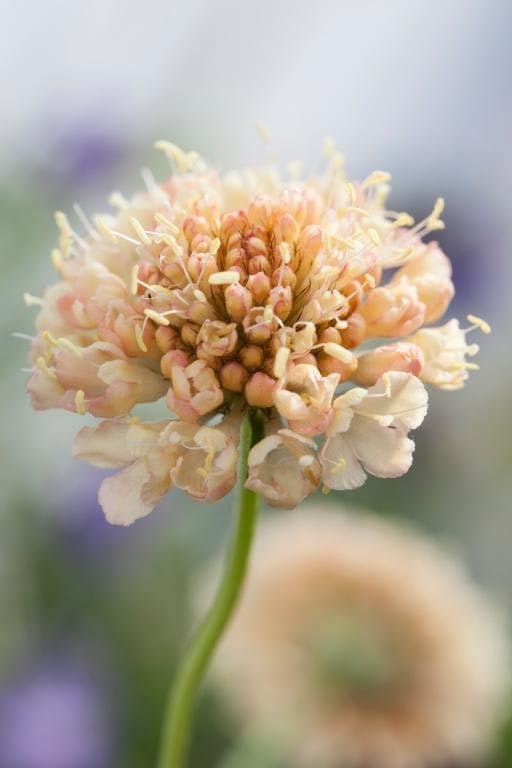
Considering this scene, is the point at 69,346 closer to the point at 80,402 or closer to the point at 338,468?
the point at 80,402

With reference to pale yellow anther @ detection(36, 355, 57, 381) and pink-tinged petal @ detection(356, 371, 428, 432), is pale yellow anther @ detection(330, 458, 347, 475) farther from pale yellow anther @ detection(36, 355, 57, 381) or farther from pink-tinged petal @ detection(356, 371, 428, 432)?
pale yellow anther @ detection(36, 355, 57, 381)

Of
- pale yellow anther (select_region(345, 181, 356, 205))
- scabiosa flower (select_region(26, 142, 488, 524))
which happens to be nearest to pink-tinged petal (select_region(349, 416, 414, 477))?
scabiosa flower (select_region(26, 142, 488, 524))

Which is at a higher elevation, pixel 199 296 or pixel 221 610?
pixel 199 296

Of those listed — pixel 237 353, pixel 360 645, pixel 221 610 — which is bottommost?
pixel 360 645

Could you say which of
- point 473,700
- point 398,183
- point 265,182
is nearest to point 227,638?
point 473,700

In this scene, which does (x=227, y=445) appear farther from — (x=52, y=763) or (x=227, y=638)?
(x=52, y=763)

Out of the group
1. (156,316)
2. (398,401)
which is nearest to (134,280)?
(156,316)

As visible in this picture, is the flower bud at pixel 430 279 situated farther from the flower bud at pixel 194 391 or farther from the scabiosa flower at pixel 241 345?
the flower bud at pixel 194 391
